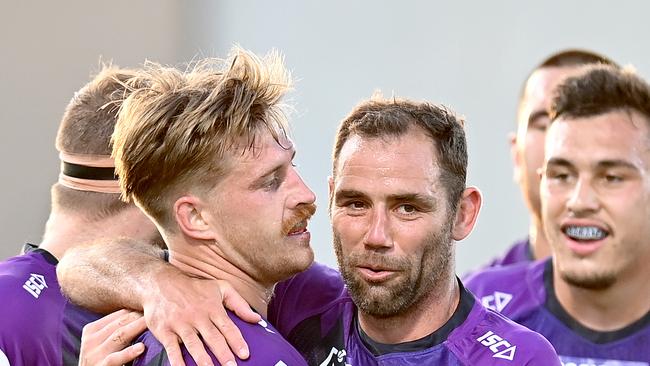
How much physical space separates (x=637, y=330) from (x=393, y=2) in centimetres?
544

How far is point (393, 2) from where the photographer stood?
966 cm

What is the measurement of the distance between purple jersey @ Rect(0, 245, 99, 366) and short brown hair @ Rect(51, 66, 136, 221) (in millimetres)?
305

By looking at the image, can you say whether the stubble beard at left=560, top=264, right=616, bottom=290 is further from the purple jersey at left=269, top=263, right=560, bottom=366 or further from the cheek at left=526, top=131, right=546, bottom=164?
the cheek at left=526, top=131, right=546, bottom=164

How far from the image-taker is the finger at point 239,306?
307 cm

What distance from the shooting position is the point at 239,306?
10.2 feet

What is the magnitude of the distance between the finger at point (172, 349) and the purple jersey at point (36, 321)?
0.73 meters

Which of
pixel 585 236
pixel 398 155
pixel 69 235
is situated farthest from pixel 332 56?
pixel 398 155

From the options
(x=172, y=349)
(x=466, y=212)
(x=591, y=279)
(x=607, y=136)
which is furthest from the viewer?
(x=591, y=279)

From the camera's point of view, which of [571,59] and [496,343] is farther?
[571,59]

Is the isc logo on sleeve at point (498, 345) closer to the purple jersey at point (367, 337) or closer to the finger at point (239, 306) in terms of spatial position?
the purple jersey at point (367, 337)

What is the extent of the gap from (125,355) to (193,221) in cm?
44

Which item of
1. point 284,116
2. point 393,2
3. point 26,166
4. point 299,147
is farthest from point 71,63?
point 284,116

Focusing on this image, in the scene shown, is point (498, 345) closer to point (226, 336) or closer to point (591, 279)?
point (226, 336)

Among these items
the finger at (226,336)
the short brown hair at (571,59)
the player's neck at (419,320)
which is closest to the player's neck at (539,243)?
the short brown hair at (571,59)
